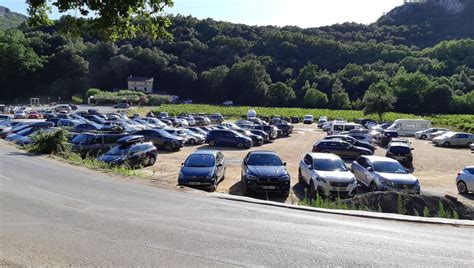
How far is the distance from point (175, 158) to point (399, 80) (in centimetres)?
9042

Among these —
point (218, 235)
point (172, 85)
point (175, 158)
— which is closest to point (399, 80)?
point (172, 85)

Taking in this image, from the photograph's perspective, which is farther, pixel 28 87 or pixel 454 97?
pixel 28 87

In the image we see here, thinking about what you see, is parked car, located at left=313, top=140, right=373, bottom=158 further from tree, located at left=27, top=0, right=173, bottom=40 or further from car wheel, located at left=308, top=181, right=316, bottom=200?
tree, located at left=27, top=0, right=173, bottom=40

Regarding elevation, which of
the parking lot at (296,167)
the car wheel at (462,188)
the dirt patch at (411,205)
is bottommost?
the parking lot at (296,167)

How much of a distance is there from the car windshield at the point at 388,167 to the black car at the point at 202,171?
6.63 metres

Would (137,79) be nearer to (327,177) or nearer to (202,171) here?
(202,171)

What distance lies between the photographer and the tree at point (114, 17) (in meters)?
7.44

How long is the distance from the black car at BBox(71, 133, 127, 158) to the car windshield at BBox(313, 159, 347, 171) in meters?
12.8

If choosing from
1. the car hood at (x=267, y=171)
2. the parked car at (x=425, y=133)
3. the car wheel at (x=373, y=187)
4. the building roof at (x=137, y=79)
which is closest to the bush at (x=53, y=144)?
the car hood at (x=267, y=171)

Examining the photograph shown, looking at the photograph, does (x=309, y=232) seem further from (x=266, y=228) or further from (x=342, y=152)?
(x=342, y=152)

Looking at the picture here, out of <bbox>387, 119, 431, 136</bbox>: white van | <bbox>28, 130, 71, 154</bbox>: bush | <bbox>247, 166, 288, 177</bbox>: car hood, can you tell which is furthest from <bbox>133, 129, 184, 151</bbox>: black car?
<bbox>387, 119, 431, 136</bbox>: white van

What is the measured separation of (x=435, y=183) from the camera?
21844 mm

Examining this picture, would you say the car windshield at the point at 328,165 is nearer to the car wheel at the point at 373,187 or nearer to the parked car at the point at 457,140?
the car wheel at the point at 373,187

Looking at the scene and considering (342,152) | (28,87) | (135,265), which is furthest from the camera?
(28,87)
